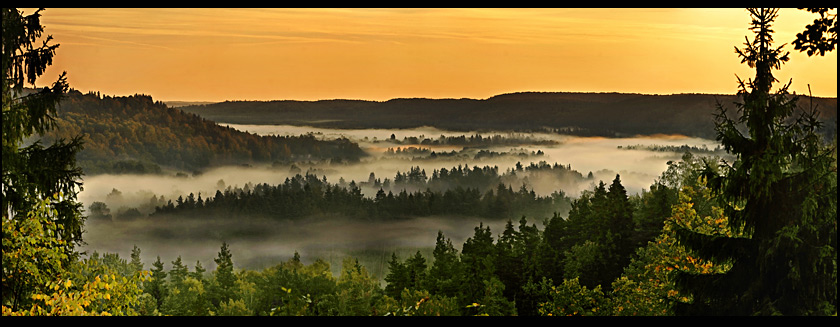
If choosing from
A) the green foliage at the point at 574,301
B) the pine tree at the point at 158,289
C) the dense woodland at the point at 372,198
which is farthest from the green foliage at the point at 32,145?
the dense woodland at the point at 372,198

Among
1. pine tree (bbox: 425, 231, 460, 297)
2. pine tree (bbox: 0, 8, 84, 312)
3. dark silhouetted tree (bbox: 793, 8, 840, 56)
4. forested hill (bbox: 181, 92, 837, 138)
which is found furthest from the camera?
forested hill (bbox: 181, 92, 837, 138)

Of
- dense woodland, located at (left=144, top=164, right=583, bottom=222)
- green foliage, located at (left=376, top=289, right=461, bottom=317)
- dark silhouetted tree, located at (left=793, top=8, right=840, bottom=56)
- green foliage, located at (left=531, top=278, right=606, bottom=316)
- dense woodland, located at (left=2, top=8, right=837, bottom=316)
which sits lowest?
dense woodland, located at (left=144, top=164, right=583, bottom=222)

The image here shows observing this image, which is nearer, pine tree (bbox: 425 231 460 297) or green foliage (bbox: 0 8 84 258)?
green foliage (bbox: 0 8 84 258)

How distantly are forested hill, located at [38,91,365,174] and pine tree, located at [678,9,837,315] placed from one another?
62.7 metres

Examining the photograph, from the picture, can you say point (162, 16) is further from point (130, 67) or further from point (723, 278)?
point (723, 278)

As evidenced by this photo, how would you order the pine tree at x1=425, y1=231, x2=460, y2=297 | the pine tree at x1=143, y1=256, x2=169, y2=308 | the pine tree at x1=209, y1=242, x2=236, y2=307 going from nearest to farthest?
the pine tree at x1=425, y1=231, x2=460, y2=297 < the pine tree at x1=143, y1=256, x2=169, y2=308 < the pine tree at x1=209, y1=242, x2=236, y2=307

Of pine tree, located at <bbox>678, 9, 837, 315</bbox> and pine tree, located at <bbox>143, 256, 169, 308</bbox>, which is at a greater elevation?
pine tree, located at <bbox>678, 9, 837, 315</bbox>

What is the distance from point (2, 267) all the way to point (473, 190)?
14977 cm

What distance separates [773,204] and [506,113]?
119787 millimetres

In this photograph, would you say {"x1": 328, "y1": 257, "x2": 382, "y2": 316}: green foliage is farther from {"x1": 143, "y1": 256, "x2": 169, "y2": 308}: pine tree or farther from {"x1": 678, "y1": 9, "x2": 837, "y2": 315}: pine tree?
{"x1": 678, "y1": 9, "x2": 837, "y2": 315}: pine tree

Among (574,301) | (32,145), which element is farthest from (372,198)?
(32,145)

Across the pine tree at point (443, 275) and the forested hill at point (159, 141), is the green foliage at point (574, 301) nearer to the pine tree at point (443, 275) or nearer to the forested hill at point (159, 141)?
the pine tree at point (443, 275)

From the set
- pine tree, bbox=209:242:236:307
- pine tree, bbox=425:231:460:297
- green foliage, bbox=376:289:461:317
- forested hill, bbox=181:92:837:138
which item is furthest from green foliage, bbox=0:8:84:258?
forested hill, bbox=181:92:837:138

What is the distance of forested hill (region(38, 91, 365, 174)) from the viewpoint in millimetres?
103250
